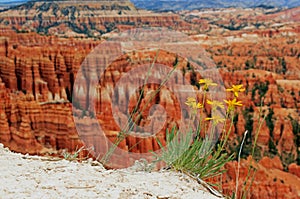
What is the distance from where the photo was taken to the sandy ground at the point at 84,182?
5.37 ft

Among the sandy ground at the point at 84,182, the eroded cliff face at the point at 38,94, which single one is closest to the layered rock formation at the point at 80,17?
the eroded cliff face at the point at 38,94

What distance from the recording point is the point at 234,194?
1.83 m

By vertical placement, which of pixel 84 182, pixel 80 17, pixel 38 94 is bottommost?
pixel 38 94

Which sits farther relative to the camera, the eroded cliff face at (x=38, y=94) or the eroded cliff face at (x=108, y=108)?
the eroded cliff face at (x=38, y=94)

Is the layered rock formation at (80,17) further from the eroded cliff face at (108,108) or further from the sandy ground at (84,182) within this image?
the sandy ground at (84,182)

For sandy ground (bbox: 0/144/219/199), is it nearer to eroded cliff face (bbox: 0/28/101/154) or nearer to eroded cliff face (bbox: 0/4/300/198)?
eroded cliff face (bbox: 0/4/300/198)

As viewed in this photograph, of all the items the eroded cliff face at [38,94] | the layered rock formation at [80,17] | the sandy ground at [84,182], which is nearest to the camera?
the sandy ground at [84,182]

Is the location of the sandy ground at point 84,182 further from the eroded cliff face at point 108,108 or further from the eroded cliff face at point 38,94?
the eroded cliff face at point 38,94

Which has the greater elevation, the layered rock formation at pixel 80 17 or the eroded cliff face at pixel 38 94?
the layered rock formation at pixel 80 17

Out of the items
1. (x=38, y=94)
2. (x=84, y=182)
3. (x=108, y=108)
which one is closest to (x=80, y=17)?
(x=38, y=94)

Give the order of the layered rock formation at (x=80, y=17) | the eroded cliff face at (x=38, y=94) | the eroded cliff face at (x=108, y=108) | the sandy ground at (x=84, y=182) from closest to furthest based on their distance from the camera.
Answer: the sandy ground at (x=84, y=182)
the eroded cliff face at (x=108, y=108)
the eroded cliff face at (x=38, y=94)
the layered rock formation at (x=80, y=17)

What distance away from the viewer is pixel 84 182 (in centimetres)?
174

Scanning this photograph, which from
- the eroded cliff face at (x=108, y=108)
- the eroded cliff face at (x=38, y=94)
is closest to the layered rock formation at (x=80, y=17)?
the eroded cliff face at (x=108, y=108)

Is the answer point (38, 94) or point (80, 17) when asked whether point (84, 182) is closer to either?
point (38, 94)
